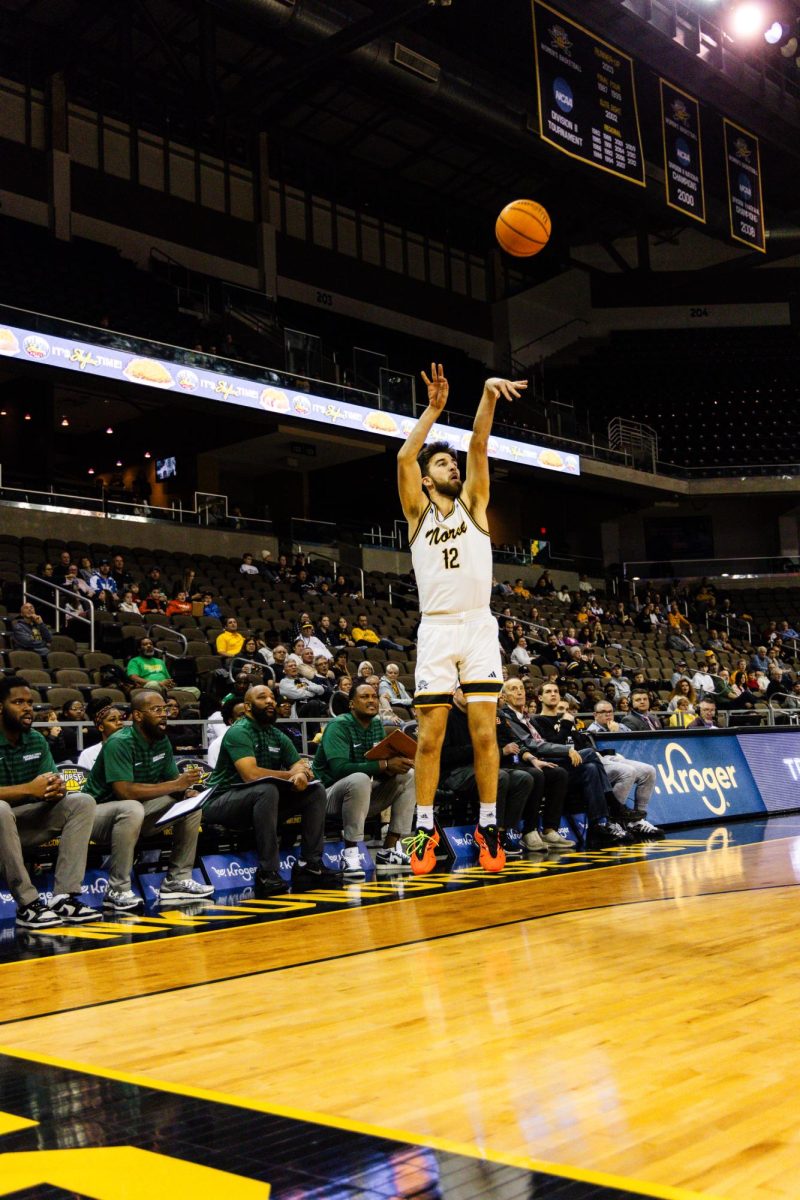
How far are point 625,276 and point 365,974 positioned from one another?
105 ft

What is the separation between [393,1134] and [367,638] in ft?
48.7

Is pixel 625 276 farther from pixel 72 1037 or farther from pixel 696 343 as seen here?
pixel 72 1037

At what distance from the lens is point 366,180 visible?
27.9 metres

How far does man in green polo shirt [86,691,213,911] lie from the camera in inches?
235

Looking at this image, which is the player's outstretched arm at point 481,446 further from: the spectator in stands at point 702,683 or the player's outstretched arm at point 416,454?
the spectator in stands at point 702,683

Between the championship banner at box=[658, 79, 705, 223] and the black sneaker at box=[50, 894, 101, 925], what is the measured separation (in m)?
13.9

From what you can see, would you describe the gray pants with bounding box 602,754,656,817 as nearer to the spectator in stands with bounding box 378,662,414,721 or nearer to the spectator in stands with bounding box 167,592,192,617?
the spectator in stands with bounding box 378,662,414,721

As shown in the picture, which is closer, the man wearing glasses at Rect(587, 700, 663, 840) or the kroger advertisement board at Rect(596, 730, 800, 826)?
the man wearing glasses at Rect(587, 700, 663, 840)

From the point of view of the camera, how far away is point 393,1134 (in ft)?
6.25

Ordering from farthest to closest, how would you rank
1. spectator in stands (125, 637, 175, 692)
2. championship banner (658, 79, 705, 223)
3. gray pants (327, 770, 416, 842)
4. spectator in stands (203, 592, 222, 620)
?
1. championship banner (658, 79, 705, 223)
2. spectator in stands (203, 592, 222, 620)
3. spectator in stands (125, 637, 175, 692)
4. gray pants (327, 770, 416, 842)

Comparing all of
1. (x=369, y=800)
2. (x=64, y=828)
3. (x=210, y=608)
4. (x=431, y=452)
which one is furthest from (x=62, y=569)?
(x=431, y=452)

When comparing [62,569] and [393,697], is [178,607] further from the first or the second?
[393,697]

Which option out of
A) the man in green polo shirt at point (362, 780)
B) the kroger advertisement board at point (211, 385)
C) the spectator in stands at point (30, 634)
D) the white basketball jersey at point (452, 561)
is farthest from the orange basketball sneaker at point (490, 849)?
the kroger advertisement board at point (211, 385)

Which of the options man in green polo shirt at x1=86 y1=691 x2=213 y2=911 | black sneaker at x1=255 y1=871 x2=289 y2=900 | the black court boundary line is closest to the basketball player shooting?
black sneaker at x1=255 y1=871 x2=289 y2=900
